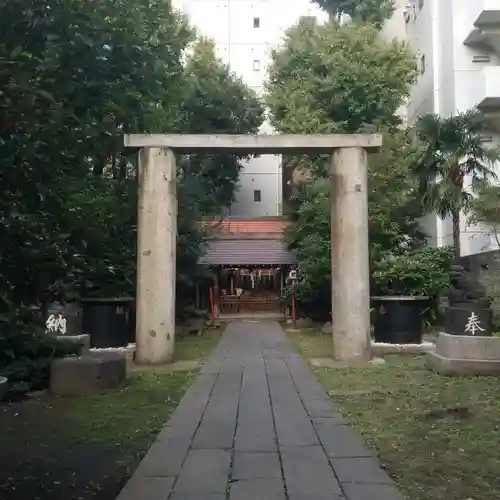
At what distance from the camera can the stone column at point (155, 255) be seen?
11.1 m

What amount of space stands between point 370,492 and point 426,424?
2377mm

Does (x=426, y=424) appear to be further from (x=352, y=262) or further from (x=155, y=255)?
(x=155, y=255)

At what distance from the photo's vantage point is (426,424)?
6.32 meters

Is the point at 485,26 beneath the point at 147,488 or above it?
above

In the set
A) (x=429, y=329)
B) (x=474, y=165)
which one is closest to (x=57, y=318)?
(x=429, y=329)

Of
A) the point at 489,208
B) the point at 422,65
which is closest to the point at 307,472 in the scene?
the point at 489,208

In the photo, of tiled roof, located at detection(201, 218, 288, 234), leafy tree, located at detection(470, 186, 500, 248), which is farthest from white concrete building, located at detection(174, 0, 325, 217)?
leafy tree, located at detection(470, 186, 500, 248)

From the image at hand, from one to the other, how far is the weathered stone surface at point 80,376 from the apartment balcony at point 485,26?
16.2 meters

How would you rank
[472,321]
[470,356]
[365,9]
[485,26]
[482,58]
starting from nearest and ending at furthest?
1. [470,356]
2. [472,321]
3. [485,26]
4. [482,58]
5. [365,9]

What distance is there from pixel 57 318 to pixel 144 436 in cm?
670

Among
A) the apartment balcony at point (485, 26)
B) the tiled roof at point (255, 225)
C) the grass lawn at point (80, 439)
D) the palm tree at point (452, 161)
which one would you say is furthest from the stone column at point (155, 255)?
the tiled roof at point (255, 225)

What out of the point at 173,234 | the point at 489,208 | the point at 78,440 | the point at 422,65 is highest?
the point at 422,65

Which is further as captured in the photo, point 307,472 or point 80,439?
point 80,439

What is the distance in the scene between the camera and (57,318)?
39.7 ft
